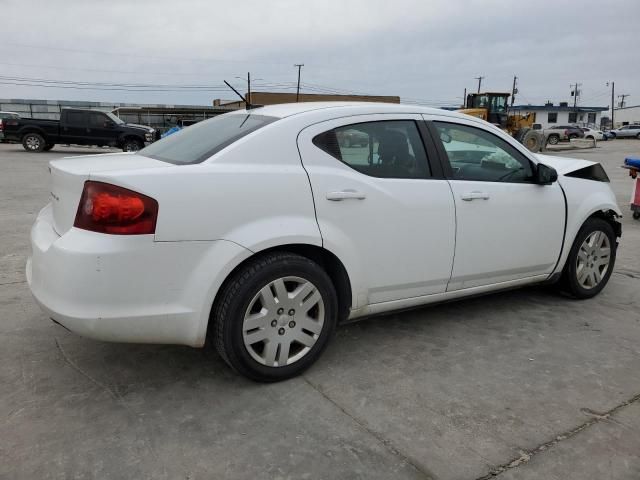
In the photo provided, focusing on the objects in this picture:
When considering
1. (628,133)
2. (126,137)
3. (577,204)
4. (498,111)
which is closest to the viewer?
(577,204)

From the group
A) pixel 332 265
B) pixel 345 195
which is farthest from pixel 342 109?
pixel 332 265

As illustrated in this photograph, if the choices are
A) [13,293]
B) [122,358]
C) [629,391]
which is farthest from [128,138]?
[629,391]

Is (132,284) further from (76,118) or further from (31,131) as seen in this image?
(31,131)

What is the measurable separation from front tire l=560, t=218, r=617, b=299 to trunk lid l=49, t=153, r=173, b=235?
324 centimetres

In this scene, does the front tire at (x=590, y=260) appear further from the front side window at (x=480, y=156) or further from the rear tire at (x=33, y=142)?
the rear tire at (x=33, y=142)

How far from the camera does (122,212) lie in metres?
2.50

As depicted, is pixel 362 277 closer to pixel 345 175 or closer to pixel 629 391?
pixel 345 175

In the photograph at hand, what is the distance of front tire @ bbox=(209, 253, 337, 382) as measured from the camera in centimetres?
274

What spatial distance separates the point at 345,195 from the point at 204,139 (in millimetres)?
908

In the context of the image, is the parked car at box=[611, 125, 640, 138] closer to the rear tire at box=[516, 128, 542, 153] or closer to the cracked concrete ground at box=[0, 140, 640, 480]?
the rear tire at box=[516, 128, 542, 153]

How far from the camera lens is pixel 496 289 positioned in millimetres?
→ 3893

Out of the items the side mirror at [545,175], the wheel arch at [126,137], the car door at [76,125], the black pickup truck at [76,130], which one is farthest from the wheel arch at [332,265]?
the car door at [76,125]

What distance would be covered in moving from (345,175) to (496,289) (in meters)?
1.58

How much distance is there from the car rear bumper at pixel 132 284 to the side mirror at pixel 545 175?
2.34 m
